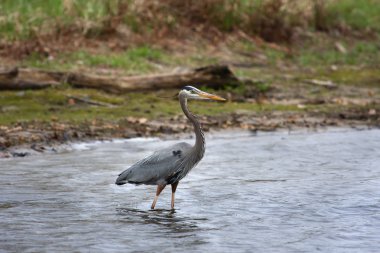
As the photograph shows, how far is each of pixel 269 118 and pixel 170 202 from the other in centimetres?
568

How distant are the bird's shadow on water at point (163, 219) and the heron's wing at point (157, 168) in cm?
34

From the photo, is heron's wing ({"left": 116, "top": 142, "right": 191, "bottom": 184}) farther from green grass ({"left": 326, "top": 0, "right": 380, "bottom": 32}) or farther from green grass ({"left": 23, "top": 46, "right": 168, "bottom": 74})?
green grass ({"left": 326, "top": 0, "right": 380, "bottom": 32})

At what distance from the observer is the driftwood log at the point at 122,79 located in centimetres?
1539

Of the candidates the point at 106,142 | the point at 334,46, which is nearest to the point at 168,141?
the point at 106,142

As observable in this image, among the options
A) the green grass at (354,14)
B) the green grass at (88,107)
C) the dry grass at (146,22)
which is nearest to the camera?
the green grass at (88,107)

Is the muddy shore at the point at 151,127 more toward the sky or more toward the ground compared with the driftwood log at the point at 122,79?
more toward the ground

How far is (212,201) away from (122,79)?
20.2ft

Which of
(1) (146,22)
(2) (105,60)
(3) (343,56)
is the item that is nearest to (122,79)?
(2) (105,60)

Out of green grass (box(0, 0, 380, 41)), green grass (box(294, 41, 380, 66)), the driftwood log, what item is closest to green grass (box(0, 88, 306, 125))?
the driftwood log

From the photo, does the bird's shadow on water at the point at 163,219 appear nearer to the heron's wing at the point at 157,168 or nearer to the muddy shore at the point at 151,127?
the heron's wing at the point at 157,168

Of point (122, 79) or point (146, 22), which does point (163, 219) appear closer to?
point (122, 79)

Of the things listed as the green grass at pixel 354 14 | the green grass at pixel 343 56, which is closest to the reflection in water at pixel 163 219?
the green grass at pixel 343 56

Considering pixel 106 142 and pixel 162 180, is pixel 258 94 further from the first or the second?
pixel 162 180

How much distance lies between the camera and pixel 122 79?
15.9m
